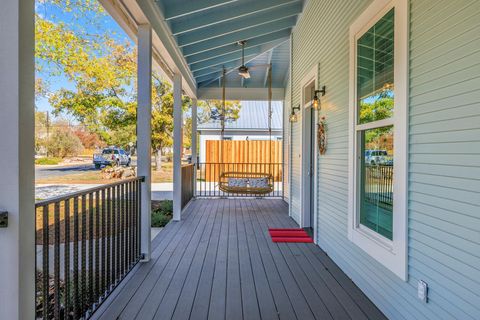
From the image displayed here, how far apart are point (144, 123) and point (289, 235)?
258 centimetres

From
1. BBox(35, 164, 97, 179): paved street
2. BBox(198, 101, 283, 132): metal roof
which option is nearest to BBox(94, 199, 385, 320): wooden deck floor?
BBox(35, 164, 97, 179): paved street

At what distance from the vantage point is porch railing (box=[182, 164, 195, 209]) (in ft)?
20.7

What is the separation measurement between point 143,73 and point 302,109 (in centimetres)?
277

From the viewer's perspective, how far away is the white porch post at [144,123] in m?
3.30

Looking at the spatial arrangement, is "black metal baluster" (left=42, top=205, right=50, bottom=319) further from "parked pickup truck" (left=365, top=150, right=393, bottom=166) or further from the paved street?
"parked pickup truck" (left=365, top=150, right=393, bottom=166)

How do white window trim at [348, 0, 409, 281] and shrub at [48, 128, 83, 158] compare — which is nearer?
white window trim at [348, 0, 409, 281]

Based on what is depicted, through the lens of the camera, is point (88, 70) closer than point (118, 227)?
No

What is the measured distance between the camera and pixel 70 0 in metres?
4.01

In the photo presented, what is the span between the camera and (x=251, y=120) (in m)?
13.8

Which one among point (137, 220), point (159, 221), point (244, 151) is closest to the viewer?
point (137, 220)

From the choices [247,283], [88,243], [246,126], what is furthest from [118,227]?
[246,126]

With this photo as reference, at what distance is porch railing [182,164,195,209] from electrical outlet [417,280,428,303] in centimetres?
481

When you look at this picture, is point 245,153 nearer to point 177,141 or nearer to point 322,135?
point 177,141

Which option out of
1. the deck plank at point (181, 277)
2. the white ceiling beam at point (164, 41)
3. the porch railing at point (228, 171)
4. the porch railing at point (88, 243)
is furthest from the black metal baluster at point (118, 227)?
the porch railing at point (228, 171)
